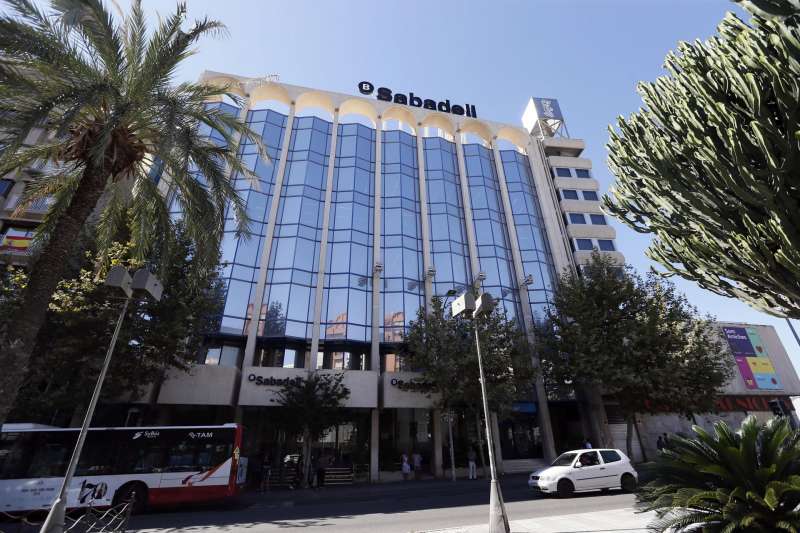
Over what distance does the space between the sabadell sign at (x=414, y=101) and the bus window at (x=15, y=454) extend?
119ft

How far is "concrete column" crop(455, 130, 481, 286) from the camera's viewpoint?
31594mm

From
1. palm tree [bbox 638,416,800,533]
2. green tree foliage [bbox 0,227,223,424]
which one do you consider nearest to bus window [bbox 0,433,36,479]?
green tree foliage [bbox 0,227,223,424]

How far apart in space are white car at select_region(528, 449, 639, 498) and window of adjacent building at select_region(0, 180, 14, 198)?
35.4 m

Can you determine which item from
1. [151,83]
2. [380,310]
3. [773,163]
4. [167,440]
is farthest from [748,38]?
[380,310]

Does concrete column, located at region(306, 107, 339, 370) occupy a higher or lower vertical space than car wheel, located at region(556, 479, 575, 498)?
higher

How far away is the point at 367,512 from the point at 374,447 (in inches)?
495

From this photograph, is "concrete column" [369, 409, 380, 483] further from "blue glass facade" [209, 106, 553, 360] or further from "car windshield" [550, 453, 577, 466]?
"car windshield" [550, 453, 577, 466]

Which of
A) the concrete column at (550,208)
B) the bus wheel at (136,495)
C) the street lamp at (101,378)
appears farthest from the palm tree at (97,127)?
the concrete column at (550,208)

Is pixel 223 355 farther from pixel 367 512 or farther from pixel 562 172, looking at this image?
pixel 562 172

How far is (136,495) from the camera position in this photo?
1346 cm

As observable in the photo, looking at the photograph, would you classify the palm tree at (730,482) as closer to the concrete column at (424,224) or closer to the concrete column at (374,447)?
the concrete column at (374,447)

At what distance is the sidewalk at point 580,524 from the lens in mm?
8445

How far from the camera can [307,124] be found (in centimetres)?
3481

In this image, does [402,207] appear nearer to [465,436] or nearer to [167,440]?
[465,436]
